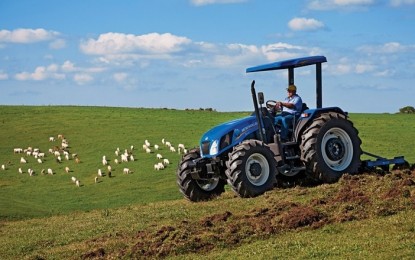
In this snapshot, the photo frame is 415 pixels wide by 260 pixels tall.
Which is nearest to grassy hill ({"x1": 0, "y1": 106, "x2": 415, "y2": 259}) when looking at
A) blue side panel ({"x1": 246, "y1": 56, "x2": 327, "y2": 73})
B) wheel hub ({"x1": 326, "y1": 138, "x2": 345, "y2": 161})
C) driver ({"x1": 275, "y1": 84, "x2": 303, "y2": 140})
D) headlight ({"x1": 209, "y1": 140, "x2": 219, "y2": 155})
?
wheel hub ({"x1": 326, "y1": 138, "x2": 345, "y2": 161})

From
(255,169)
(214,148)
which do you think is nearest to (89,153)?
(214,148)

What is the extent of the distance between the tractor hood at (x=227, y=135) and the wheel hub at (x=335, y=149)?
6.51 feet

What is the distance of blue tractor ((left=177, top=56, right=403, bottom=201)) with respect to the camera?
1797 centimetres

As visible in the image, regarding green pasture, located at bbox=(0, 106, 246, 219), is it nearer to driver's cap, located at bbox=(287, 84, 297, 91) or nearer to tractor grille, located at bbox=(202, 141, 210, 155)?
tractor grille, located at bbox=(202, 141, 210, 155)

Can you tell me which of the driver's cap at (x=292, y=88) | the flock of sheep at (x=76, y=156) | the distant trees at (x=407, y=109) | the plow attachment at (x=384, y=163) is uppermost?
the driver's cap at (x=292, y=88)

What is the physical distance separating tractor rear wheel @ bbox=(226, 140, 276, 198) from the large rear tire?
5.55ft

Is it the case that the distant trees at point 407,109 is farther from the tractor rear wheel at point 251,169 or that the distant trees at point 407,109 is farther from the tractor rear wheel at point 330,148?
the tractor rear wheel at point 251,169

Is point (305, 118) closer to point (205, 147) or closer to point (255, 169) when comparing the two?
point (255, 169)

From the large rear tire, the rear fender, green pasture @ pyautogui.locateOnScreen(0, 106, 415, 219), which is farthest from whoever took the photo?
green pasture @ pyautogui.locateOnScreen(0, 106, 415, 219)

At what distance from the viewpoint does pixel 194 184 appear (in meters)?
19.8

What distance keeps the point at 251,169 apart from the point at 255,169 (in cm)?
11

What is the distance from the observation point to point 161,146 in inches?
1797

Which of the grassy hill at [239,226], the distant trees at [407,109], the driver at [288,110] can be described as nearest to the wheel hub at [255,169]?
the grassy hill at [239,226]

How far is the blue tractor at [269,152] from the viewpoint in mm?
17969
